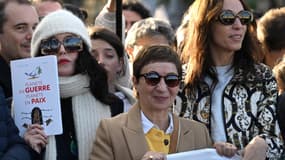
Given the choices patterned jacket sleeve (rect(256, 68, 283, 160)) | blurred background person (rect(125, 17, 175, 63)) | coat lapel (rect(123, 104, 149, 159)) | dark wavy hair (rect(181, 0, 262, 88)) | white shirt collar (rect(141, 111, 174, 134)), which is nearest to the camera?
coat lapel (rect(123, 104, 149, 159))

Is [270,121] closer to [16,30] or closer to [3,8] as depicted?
[16,30]

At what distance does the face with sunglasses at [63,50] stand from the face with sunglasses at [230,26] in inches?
36.3

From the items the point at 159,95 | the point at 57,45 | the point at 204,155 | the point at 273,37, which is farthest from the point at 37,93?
the point at 273,37

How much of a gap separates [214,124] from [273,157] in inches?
16.4

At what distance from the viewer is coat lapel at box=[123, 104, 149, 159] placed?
5.41 m

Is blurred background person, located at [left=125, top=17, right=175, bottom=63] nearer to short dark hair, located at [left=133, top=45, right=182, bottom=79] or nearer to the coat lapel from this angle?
short dark hair, located at [left=133, top=45, right=182, bottom=79]

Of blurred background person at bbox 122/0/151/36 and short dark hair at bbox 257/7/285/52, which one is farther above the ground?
blurred background person at bbox 122/0/151/36

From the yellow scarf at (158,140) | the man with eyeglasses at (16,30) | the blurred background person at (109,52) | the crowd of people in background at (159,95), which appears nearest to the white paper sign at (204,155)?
the crowd of people in background at (159,95)

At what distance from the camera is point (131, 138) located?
544cm

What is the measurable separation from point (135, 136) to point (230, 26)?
1024mm

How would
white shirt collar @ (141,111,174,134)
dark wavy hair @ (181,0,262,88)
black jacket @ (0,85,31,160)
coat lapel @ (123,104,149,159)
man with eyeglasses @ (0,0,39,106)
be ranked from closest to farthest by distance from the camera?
black jacket @ (0,85,31,160)
coat lapel @ (123,104,149,159)
white shirt collar @ (141,111,174,134)
dark wavy hair @ (181,0,262,88)
man with eyeglasses @ (0,0,39,106)

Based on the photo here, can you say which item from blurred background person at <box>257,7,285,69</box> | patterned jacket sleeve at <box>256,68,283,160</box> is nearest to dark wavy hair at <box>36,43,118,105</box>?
patterned jacket sleeve at <box>256,68,283,160</box>

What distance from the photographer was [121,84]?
6.52 meters

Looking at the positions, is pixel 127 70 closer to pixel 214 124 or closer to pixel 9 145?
pixel 214 124
